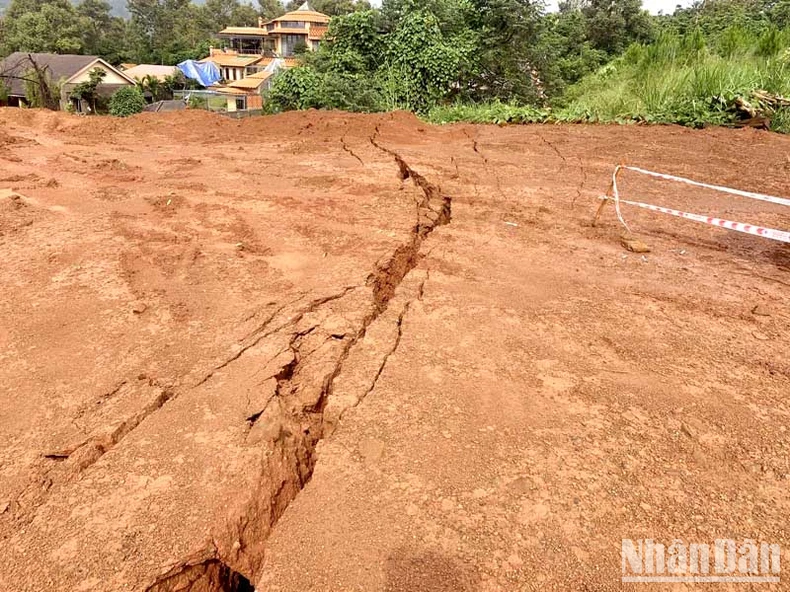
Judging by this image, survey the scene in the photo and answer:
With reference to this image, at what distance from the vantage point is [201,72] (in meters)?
40.2

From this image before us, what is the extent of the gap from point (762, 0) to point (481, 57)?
2024cm

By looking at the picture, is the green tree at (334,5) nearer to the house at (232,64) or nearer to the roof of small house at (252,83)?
the house at (232,64)

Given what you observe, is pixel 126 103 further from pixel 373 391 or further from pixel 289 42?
pixel 289 42

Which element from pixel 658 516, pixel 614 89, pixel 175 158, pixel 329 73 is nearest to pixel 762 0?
pixel 614 89

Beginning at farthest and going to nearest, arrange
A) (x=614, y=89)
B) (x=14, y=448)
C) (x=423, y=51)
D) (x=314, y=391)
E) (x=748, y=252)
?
(x=423, y=51) < (x=614, y=89) < (x=748, y=252) < (x=314, y=391) < (x=14, y=448)

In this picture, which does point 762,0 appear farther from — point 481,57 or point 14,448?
point 14,448

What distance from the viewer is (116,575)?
1754 millimetres

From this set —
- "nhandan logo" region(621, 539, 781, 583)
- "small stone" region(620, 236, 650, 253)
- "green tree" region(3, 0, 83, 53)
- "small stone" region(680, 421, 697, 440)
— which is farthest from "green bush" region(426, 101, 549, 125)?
"green tree" region(3, 0, 83, 53)

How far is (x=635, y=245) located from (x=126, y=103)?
87.4ft

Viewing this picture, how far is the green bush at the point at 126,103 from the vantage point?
80.4 ft

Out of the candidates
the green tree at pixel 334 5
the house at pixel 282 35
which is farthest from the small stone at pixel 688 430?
the green tree at pixel 334 5

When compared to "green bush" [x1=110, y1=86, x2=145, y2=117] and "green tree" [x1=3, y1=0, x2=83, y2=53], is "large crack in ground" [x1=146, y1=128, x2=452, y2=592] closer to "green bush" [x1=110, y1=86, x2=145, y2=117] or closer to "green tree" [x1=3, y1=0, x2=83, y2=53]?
"green bush" [x1=110, y1=86, x2=145, y2=117]

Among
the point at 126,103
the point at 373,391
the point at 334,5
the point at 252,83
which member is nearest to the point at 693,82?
the point at 373,391

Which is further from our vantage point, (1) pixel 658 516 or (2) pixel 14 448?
(2) pixel 14 448
